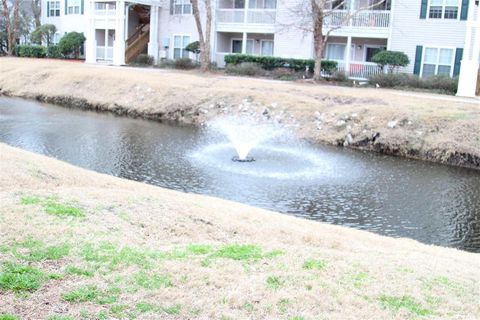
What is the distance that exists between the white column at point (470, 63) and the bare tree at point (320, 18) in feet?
17.9

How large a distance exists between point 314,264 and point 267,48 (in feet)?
118

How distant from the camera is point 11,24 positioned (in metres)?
A: 53.6

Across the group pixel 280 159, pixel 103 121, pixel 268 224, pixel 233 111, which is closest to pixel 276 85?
pixel 233 111

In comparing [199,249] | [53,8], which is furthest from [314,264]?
[53,8]

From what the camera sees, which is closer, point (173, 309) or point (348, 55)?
point (173, 309)

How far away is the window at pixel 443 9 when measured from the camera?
32.2 m

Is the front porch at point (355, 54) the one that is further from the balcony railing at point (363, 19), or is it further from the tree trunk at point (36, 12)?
the tree trunk at point (36, 12)

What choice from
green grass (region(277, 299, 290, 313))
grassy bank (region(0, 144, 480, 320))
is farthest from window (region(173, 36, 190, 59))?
green grass (region(277, 299, 290, 313))

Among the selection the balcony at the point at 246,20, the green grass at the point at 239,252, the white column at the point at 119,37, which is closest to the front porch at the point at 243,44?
the balcony at the point at 246,20

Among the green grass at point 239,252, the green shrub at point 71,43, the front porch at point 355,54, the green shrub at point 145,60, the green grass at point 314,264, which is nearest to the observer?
the green grass at point 314,264

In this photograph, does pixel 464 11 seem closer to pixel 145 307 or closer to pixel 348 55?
pixel 348 55

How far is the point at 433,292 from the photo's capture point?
5805 millimetres

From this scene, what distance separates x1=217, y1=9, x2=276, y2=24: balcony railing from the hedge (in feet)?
10.4

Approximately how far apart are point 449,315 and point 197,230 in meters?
3.44
